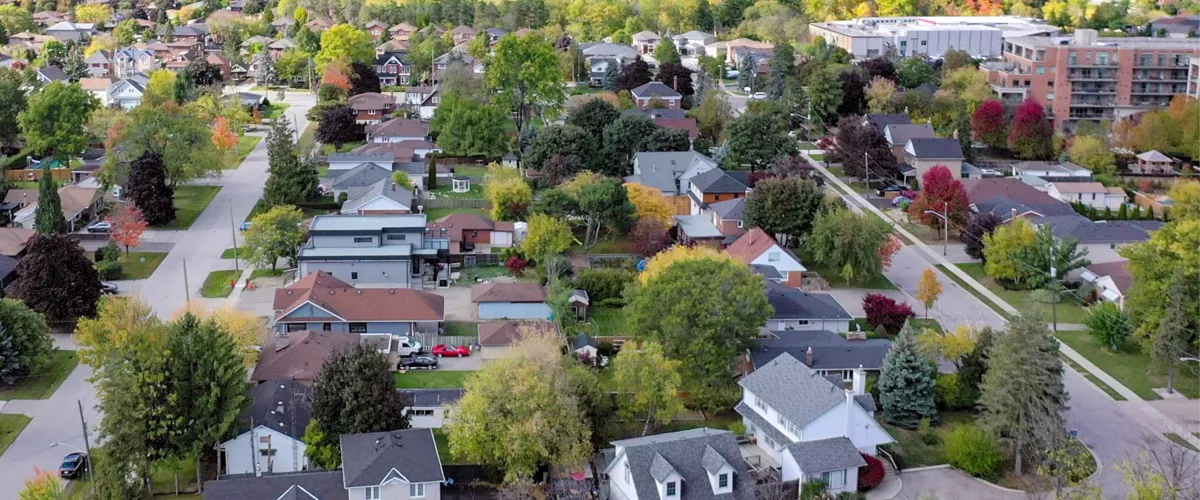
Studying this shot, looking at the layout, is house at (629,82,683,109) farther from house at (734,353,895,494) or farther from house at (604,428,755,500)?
house at (604,428,755,500)

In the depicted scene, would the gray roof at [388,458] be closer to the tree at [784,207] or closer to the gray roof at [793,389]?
the gray roof at [793,389]

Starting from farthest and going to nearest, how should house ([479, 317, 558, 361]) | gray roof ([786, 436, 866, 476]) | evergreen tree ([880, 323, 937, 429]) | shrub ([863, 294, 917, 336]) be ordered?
shrub ([863, 294, 917, 336])
house ([479, 317, 558, 361])
evergreen tree ([880, 323, 937, 429])
gray roof ([786, 436, 866, 476])

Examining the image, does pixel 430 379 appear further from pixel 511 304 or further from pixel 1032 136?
pixel 1032 136

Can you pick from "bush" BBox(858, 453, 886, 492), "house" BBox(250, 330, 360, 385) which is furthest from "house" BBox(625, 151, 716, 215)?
"bush" BBox(858, 453, 886, 492)

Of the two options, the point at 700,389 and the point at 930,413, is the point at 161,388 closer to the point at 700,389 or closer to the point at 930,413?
the point at 700,389

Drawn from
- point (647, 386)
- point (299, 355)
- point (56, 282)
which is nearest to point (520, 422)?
point (647, 386)
